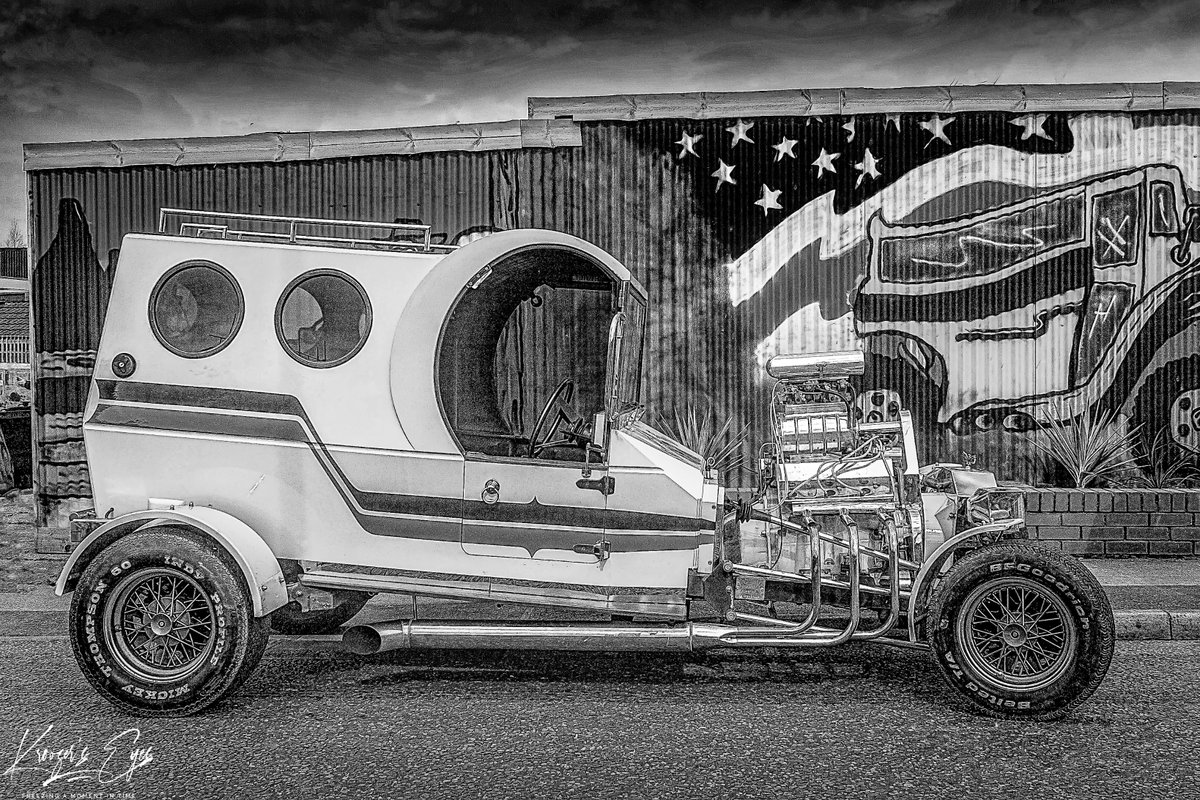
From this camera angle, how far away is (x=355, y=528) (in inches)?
201

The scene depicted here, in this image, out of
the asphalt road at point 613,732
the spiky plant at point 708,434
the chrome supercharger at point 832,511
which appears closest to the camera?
the asphalt road at point 613,732

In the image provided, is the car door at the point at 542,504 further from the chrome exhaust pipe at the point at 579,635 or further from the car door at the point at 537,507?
the chrome exhaust pipe at the point at 579,635

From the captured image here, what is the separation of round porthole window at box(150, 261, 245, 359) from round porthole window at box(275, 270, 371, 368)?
26 cm

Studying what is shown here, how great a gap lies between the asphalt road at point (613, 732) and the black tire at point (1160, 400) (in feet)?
14.8

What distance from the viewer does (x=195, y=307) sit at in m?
5.14

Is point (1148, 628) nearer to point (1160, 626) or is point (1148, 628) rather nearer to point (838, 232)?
point (1160, 626)

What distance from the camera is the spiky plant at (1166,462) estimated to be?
9734 millimetres

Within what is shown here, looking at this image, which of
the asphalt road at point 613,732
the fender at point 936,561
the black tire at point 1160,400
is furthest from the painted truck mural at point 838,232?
the fender at point 936,561

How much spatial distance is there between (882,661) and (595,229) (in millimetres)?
5622

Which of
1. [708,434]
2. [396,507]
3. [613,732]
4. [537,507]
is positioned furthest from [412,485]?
[708,434]

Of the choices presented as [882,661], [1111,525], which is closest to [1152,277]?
[1111,525]

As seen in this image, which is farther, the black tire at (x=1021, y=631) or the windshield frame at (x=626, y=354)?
the windshield frame at (x=626, y=354)

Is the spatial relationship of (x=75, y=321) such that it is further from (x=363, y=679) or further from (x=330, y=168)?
(x=363, y=679)

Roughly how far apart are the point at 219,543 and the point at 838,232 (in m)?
7.04
